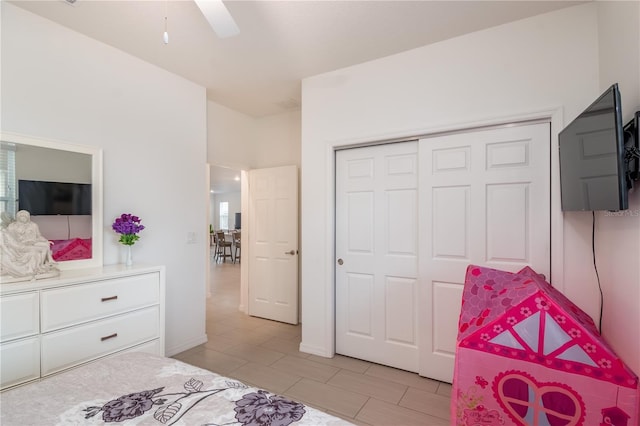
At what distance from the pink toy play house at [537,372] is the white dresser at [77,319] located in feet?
7.21

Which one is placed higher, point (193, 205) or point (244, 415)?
point (193, 205)

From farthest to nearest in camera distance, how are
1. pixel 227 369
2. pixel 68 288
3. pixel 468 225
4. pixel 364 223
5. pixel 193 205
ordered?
pixel 193 205, pixel 364 223, pixel 227 369, pixel 468 225, pixel 68 288

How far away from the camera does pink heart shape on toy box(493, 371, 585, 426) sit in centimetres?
112

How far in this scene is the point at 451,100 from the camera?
2426 millimetres

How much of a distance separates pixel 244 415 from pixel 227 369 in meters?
1.95

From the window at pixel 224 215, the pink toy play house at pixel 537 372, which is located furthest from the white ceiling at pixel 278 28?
the window at pixel 224 215

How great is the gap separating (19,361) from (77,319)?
12.3 inches

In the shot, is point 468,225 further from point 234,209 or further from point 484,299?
point 234,209

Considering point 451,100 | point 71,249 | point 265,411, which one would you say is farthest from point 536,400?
point 71,249

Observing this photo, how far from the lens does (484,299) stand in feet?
4.99

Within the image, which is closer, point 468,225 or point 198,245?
point 468,225

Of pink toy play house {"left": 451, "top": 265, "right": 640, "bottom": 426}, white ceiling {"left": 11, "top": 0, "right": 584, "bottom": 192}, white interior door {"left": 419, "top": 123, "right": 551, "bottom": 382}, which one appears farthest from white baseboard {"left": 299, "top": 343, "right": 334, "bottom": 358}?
white ceiling {"left": 11, "top": 0, "right": 584, "bottom": 192}

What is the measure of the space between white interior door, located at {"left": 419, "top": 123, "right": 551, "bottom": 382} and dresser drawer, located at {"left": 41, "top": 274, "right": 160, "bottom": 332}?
2.25 metres

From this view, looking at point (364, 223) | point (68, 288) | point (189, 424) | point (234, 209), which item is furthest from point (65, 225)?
point (234, 209)
